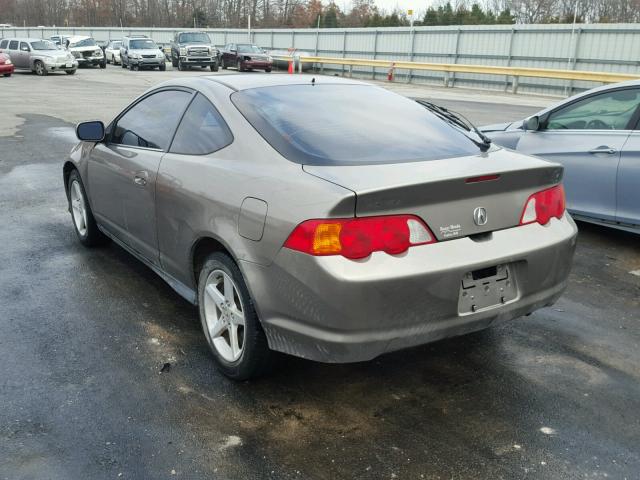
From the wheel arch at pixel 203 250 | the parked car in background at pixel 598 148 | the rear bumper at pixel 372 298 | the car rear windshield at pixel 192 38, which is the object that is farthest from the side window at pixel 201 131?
the car rear windshield at pixel 192 38

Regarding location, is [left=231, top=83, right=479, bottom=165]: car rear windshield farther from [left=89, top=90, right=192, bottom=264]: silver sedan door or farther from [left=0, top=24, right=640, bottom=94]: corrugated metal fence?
[left=0, top=24, right=640, bottom=94]: corrugated metal fence

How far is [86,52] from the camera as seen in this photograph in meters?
37.7

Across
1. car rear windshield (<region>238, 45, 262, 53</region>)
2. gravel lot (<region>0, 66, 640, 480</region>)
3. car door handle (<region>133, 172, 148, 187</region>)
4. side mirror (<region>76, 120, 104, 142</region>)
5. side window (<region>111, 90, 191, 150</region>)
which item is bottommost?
gravel lot (<region>0, 66, 640, 480</region>)

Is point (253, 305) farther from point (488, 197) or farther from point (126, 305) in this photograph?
point (126, 305)

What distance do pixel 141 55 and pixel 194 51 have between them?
3.00 m

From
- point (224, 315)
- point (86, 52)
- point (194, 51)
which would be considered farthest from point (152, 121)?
point (86, 52)

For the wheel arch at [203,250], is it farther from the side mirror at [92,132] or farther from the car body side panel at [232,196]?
the side mirror at [92,132]

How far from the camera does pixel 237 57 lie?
1417 inches

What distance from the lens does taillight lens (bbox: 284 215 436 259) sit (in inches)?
111

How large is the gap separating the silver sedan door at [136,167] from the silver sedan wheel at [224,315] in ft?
2.44

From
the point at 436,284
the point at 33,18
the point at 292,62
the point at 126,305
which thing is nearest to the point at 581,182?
the point at 436,284

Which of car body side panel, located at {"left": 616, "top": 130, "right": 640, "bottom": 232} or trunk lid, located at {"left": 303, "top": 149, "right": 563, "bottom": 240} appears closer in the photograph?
trunk lid, located at {"left": 303, "top": 149, "right": 563, "bottom": 240}

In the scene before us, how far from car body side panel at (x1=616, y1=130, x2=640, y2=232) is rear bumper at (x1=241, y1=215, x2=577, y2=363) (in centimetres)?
304

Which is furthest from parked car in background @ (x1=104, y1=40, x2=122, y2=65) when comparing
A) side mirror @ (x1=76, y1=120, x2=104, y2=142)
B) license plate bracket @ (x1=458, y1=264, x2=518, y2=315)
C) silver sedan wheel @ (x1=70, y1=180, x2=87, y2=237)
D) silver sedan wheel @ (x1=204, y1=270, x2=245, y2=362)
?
license plate bracket @ (x1=458, y1=264, x2=518, y2=315)
